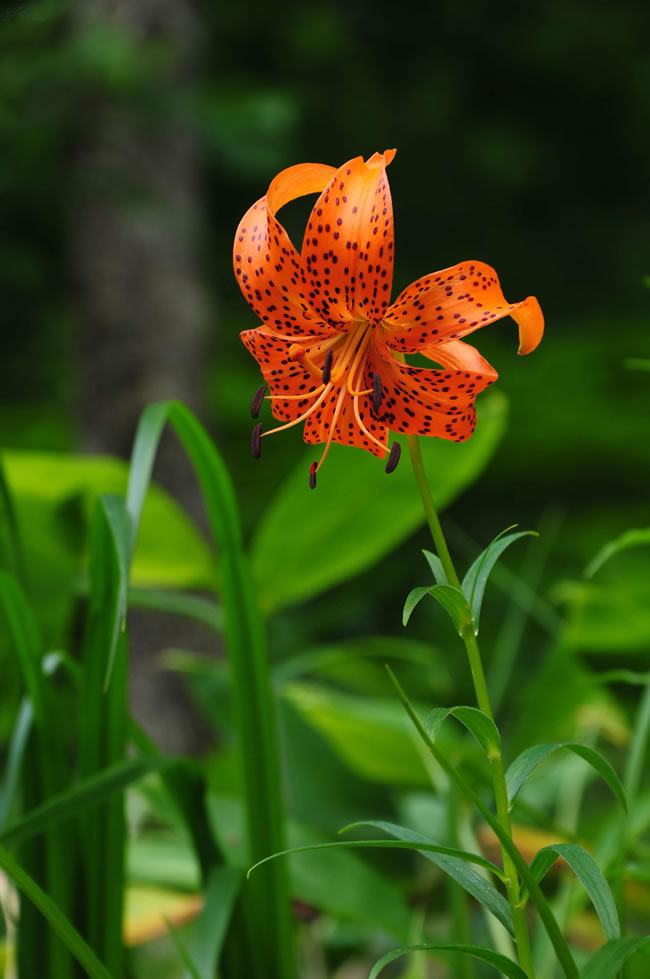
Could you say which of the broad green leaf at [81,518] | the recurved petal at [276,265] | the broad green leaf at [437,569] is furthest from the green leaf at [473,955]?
the broad green leaf at [81,518]

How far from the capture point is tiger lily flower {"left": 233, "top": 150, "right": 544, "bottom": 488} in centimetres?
30

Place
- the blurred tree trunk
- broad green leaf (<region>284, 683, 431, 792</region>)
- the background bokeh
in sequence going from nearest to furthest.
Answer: broad green leaf (<region>284, 683, 431, 792</region>) < the background bokeh < the blurred tree trunk

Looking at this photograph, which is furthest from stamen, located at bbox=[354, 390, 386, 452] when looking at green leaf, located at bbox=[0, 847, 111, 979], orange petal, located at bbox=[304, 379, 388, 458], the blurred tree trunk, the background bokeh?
the blurred tree trunk

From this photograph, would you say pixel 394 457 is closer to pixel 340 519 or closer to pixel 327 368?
pixel 327 368

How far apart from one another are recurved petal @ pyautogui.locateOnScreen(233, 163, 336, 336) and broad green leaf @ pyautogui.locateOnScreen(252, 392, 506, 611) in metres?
0.43

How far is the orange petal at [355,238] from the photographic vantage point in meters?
0.30

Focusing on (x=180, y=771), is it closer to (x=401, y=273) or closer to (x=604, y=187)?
(x=401, y=273)

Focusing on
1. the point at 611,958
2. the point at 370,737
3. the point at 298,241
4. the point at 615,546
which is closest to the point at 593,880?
the point at 611,958

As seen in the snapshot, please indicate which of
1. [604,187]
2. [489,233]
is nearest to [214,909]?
[489,233]

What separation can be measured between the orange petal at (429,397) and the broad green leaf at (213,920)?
0.26m

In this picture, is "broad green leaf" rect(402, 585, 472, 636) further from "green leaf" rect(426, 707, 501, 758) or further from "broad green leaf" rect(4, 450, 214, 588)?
"broad green leaf" rect(4, 450, 214, 588)

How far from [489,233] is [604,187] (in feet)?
2.10

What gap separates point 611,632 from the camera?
2.60 ft

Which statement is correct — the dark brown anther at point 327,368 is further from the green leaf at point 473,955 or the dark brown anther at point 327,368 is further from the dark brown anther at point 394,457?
the green leaf at point 473,955
